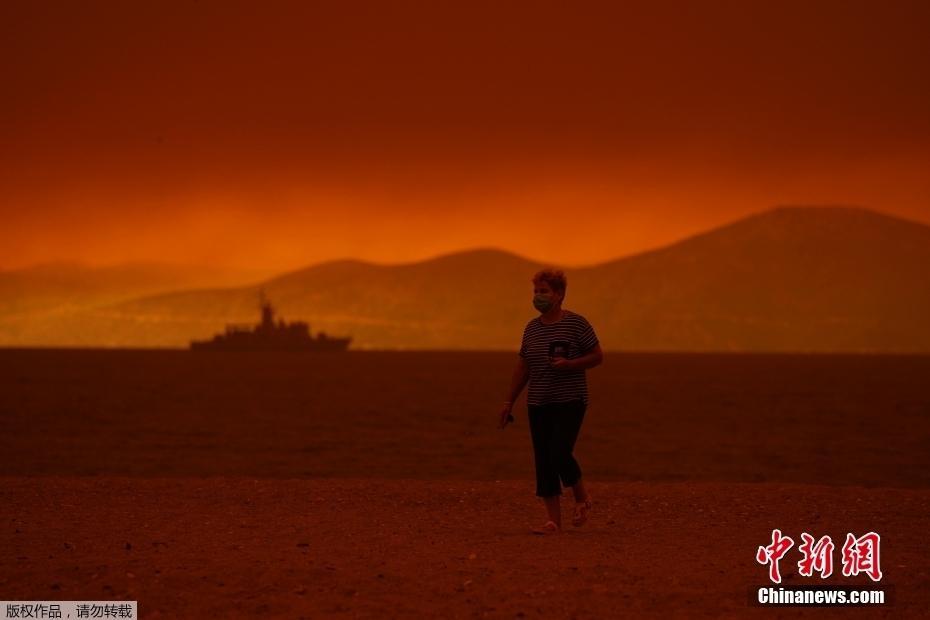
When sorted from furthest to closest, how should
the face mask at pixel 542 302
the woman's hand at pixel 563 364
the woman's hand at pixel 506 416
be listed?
the woman's hand at pixel 506 416 → the face mask at pixel 542 302 → the woman's hand at pixel 563 364

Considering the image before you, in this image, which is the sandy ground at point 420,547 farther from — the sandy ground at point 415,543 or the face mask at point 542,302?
the face mask at point 542,302

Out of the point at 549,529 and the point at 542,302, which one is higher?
the point at 542,302

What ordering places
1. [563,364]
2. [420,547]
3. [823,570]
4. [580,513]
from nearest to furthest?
[823,570] → [420,547] → [563,364] → [580,513]

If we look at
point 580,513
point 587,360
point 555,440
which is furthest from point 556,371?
point 580,513

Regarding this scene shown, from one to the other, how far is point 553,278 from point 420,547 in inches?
88.7

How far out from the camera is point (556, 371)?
916cm

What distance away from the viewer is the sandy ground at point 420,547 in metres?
6.97

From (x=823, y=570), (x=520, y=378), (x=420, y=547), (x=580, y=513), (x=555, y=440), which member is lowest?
(x=823, y=570)

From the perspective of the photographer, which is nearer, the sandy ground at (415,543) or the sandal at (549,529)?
the sandy ground at (415,543)

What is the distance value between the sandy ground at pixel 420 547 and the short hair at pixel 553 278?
1.93 meters

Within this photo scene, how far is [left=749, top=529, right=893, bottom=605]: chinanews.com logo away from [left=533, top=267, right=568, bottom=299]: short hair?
2.41 m

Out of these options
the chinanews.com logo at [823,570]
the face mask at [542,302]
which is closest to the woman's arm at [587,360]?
the face mask at [542,302]

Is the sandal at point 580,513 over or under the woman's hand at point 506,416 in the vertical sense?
under

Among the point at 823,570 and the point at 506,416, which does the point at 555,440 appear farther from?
the point at 823,570
